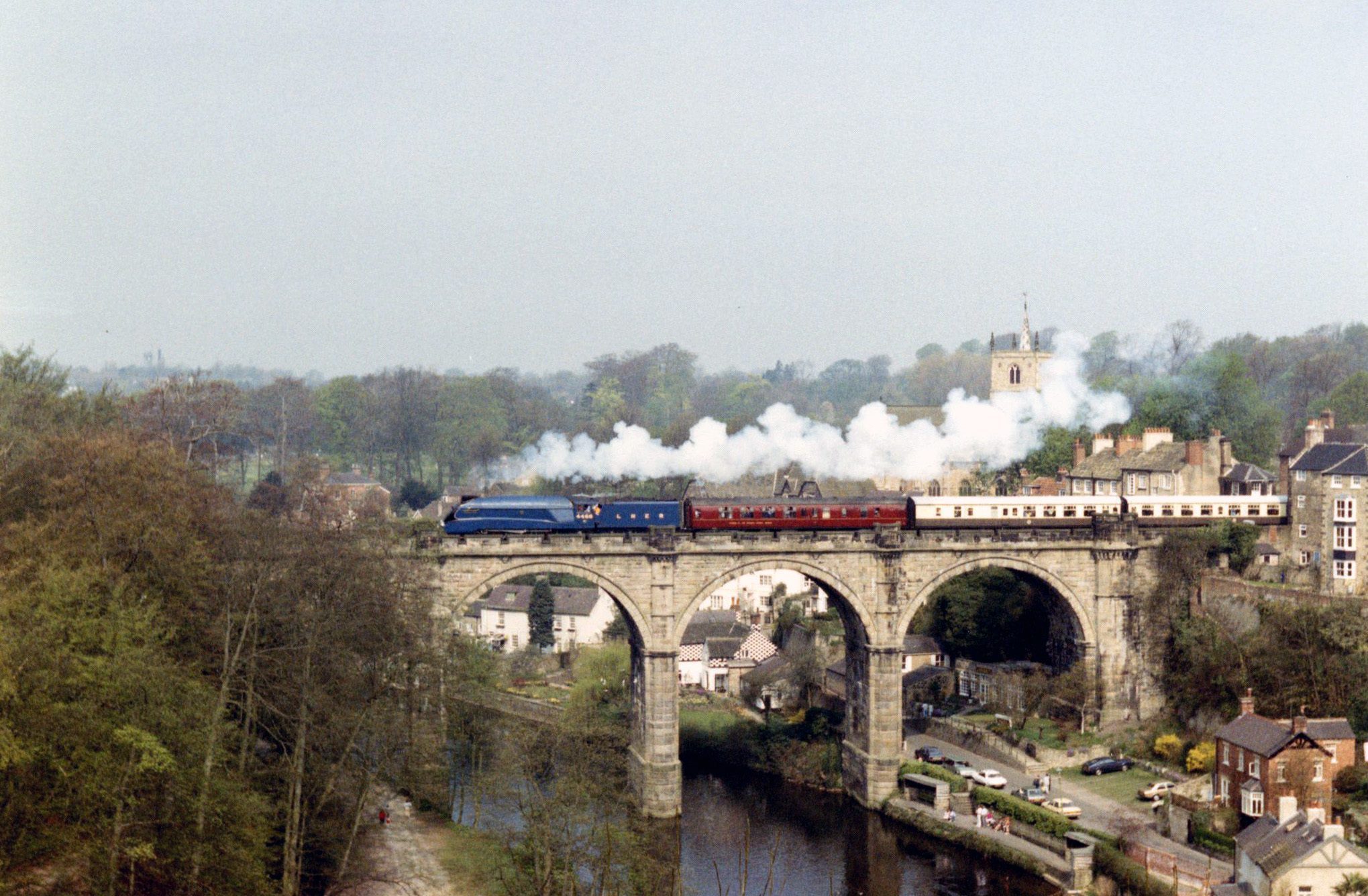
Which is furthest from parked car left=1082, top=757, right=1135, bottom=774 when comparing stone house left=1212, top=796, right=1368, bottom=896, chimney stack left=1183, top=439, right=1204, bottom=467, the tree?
the tree

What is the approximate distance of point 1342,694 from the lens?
57.6 metres

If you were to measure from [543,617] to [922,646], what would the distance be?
30.0 meters

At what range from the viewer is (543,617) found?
9994cm

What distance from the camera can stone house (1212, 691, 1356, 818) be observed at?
49875mm

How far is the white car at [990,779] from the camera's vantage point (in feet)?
202

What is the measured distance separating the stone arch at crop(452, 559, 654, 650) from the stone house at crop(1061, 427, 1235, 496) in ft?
97.3

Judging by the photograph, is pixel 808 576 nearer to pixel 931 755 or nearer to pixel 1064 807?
pixel 931 755

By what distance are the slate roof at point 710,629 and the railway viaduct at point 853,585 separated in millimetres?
21419

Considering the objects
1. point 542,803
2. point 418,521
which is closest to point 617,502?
point 418,521

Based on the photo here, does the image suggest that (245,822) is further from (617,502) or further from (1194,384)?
(1194,384)

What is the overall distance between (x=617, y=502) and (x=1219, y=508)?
101ft

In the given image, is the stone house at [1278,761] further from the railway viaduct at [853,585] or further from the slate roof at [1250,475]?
the slate roof at [1250,475]

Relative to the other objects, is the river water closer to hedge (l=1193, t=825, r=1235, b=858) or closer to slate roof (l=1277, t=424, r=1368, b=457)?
hedge (l=1193, t=825, r=1235, b=858)

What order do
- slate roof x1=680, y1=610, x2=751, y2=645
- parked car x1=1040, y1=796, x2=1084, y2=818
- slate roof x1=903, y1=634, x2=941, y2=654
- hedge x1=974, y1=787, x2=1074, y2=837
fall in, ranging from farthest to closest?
slate roof x1=680, y1=610, x2=751, y2=645 → slate roof x1=903, y1=634, x2=941, y2=654 → parked car x1=1040, y1=796, x2=1084, y2=818 → hedge x1=974, y1=787, x2=1074, y2=837
